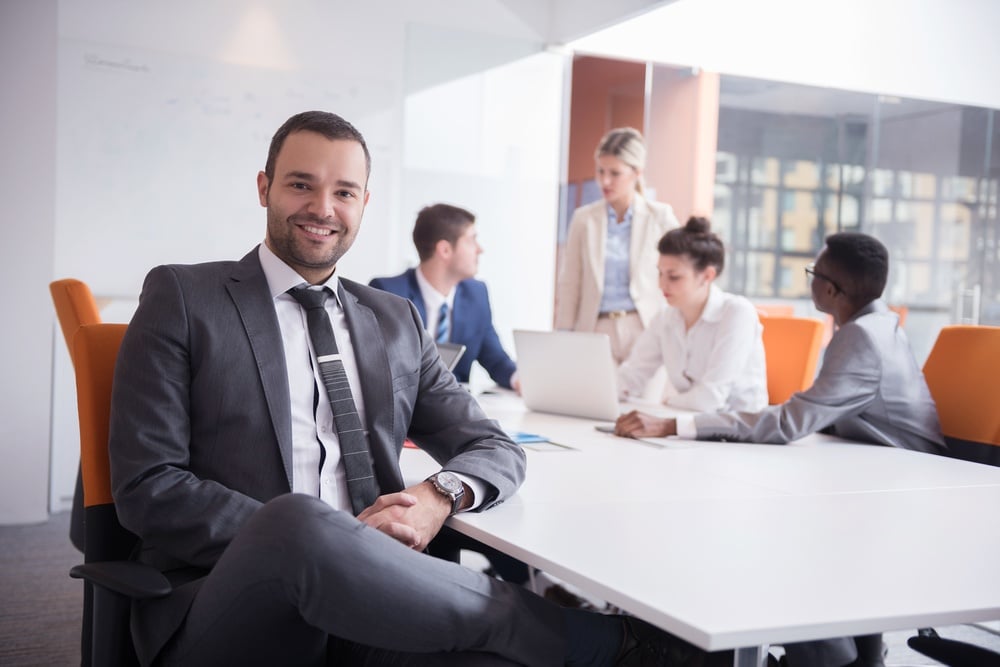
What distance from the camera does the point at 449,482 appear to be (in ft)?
5.56

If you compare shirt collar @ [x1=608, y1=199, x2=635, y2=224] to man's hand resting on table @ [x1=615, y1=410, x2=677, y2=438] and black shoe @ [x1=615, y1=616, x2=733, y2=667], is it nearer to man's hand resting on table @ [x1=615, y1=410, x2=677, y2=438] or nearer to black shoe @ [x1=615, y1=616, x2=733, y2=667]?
man's hand resting on table @ [x1=615, y1=410, x2=677, y2=438]

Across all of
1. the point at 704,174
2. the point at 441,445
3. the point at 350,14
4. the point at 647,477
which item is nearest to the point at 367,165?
the point at 441,445

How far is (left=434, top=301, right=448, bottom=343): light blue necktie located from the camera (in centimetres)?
357

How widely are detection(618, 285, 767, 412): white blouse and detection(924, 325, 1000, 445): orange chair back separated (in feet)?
1.89

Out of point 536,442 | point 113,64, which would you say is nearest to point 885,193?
point 113,64

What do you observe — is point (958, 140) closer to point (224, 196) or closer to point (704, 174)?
point (704, 174)

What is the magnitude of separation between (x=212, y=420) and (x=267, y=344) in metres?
0.17

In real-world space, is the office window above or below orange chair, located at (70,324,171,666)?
above

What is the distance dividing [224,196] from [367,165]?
3.22m

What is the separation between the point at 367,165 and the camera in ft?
6.42

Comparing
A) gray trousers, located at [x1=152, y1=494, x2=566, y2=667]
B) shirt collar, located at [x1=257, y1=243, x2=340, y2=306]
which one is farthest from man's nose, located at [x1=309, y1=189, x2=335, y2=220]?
gray trousers, located at [x1=152, y1=494, x2=566, y2=667]

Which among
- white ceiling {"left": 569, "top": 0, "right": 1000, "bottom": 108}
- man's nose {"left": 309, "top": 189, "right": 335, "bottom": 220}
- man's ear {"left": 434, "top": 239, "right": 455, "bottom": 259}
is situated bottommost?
man's ear {"left": 434, "top": 239, "right": 455, "bottom": 259}

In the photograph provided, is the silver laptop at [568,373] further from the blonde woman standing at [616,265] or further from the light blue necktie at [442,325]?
the blonde woman standing at [616,265]

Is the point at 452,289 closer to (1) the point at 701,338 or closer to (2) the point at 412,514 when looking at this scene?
(1) the point at 701,338
